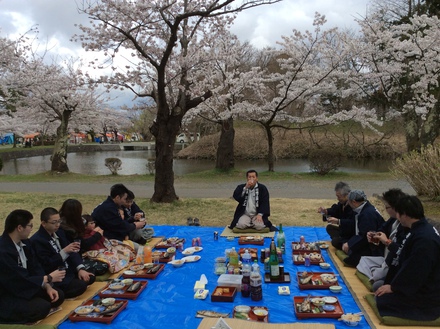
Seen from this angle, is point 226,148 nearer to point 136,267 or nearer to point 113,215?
point 113,215

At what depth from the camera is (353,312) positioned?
3701mm

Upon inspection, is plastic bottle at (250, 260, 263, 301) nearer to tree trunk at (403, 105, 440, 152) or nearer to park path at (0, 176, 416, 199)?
park path at (0, 176, 416, 199)

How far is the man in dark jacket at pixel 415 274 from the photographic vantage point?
3236 mm

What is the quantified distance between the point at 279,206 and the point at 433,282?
20.1 feet

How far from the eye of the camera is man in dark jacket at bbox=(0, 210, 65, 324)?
136 inches

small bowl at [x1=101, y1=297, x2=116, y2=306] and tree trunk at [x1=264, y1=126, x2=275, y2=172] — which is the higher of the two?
tree trunk at [x1=264, y1=126, x2=275, y2=172]

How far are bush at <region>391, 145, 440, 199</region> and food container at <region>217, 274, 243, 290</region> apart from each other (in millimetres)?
6246

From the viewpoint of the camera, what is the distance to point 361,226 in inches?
191

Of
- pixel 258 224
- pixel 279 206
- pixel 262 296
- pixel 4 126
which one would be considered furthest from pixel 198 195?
pixel 4 126

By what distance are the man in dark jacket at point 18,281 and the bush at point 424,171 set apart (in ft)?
26.7

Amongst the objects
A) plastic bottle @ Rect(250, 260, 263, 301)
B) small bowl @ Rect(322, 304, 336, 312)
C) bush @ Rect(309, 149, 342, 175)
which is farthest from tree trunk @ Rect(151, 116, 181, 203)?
bush @ Rect(309, 149, 342, 175)

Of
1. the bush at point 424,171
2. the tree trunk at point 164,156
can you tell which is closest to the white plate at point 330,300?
the bush at point 424,171

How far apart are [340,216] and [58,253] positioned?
3999 mm

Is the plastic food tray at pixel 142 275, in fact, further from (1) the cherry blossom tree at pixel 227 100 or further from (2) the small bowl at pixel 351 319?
(1) the cherry blossom tree at pixel 227 100
